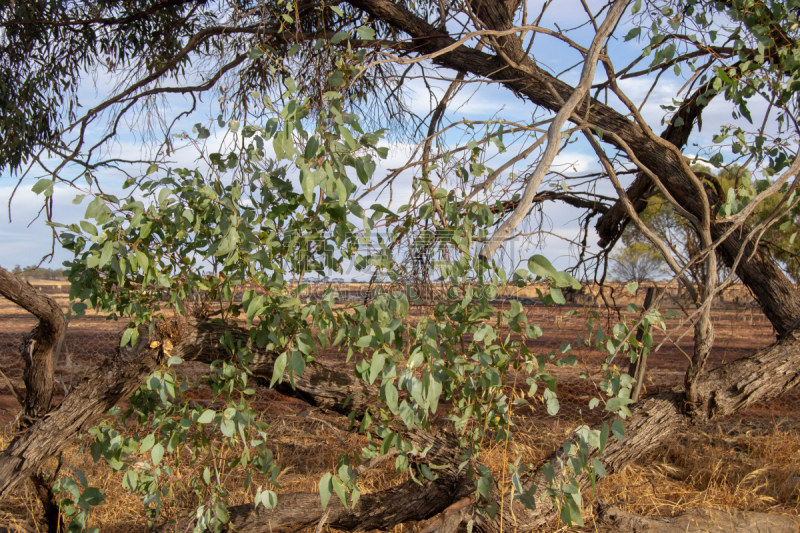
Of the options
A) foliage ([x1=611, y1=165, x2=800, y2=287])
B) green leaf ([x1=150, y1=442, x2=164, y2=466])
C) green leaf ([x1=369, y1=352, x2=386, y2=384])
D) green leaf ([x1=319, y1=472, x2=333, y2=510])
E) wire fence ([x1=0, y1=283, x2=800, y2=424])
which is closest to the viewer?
green leaf ([x1=369, y1=352, x2=386, y2=384])

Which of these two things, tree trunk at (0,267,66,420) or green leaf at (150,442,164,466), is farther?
tree trunk at (0,267,66,420)

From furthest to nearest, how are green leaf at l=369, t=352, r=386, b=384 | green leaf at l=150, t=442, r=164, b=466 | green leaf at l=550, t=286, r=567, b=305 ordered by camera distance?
green leaf at l=150, t=442, r=164, b=466
green leaf at l=550, t=286, r=567, b=305
green leaf at l=369, t=352, r=386, b=384

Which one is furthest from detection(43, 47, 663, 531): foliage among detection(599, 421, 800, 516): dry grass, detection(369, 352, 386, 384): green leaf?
detection(599, 421, 800, 516): dry grass

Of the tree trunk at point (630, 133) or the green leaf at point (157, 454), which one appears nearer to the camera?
the green leaf at point (157, 454)

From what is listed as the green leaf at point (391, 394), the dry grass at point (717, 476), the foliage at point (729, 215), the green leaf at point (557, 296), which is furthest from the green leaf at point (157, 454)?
the dry grass at point (717, 476)

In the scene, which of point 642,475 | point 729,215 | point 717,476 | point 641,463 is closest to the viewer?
point 729,215

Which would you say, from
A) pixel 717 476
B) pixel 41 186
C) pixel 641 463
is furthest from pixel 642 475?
pixel 41 186

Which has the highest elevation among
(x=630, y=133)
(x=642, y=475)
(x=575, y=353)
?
(x=630, y=133)

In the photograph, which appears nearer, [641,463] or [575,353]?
[641,463]

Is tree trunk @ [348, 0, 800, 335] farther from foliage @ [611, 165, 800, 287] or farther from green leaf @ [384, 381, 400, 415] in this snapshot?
green leaf @ [384, 381, 400, 415]

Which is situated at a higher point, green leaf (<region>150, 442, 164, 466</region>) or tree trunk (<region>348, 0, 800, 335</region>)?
tree trunk (<region>348, 0, 800, 335</region>)

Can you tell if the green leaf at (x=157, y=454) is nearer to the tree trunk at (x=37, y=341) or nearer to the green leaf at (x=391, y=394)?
the green leaf at (x=391, y=394)

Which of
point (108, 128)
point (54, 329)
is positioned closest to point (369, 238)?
point (54, 329)

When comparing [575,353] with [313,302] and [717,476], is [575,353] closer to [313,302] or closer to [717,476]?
[717,476]
